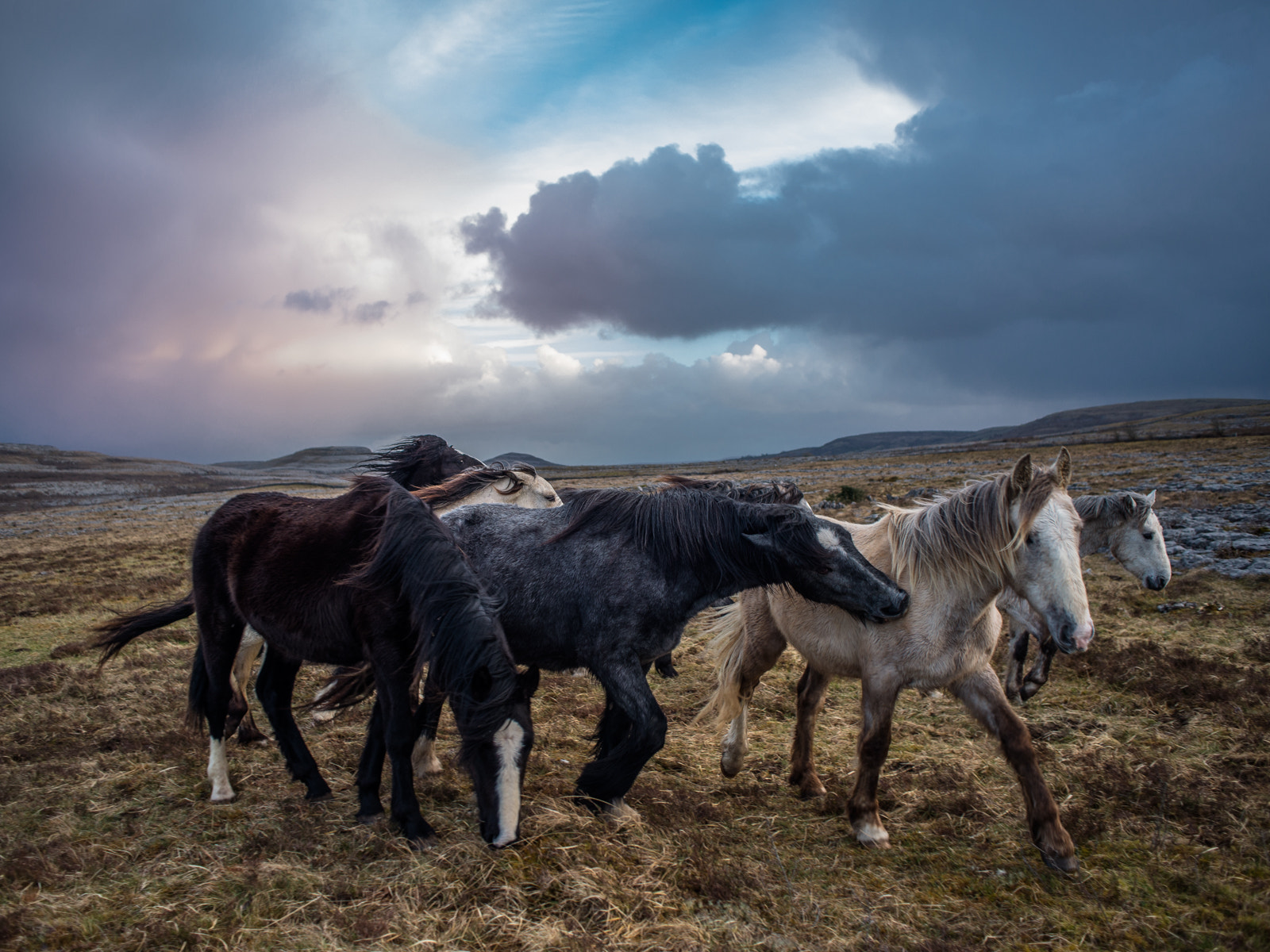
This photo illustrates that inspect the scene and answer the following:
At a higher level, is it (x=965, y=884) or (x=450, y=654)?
(x=450, y=654)

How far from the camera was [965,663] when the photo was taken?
13.6 ft

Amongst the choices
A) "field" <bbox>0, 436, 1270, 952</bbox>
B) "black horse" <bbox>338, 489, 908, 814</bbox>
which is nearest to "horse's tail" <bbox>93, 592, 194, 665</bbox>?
"field" <bbox>0, 436, 1270, 952</bbox>

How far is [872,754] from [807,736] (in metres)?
0.92

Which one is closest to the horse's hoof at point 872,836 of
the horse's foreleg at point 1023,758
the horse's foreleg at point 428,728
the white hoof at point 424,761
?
the horse's foreleg at point 1023,758

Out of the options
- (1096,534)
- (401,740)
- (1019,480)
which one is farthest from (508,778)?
(1096,534)

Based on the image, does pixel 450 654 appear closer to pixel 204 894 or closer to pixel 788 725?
pixel 204 894

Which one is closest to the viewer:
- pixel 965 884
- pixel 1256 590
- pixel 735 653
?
pixel 965 884

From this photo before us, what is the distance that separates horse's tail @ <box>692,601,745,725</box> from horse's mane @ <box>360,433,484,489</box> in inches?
152

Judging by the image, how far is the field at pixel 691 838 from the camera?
3.25 meters

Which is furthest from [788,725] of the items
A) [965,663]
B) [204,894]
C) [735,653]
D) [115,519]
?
[115,519]

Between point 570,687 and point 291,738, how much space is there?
11.8 ft

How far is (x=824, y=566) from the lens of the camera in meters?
4.25

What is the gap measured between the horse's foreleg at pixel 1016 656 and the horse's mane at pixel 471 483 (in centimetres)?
552

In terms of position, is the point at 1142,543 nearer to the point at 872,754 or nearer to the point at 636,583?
the point at 872,754
